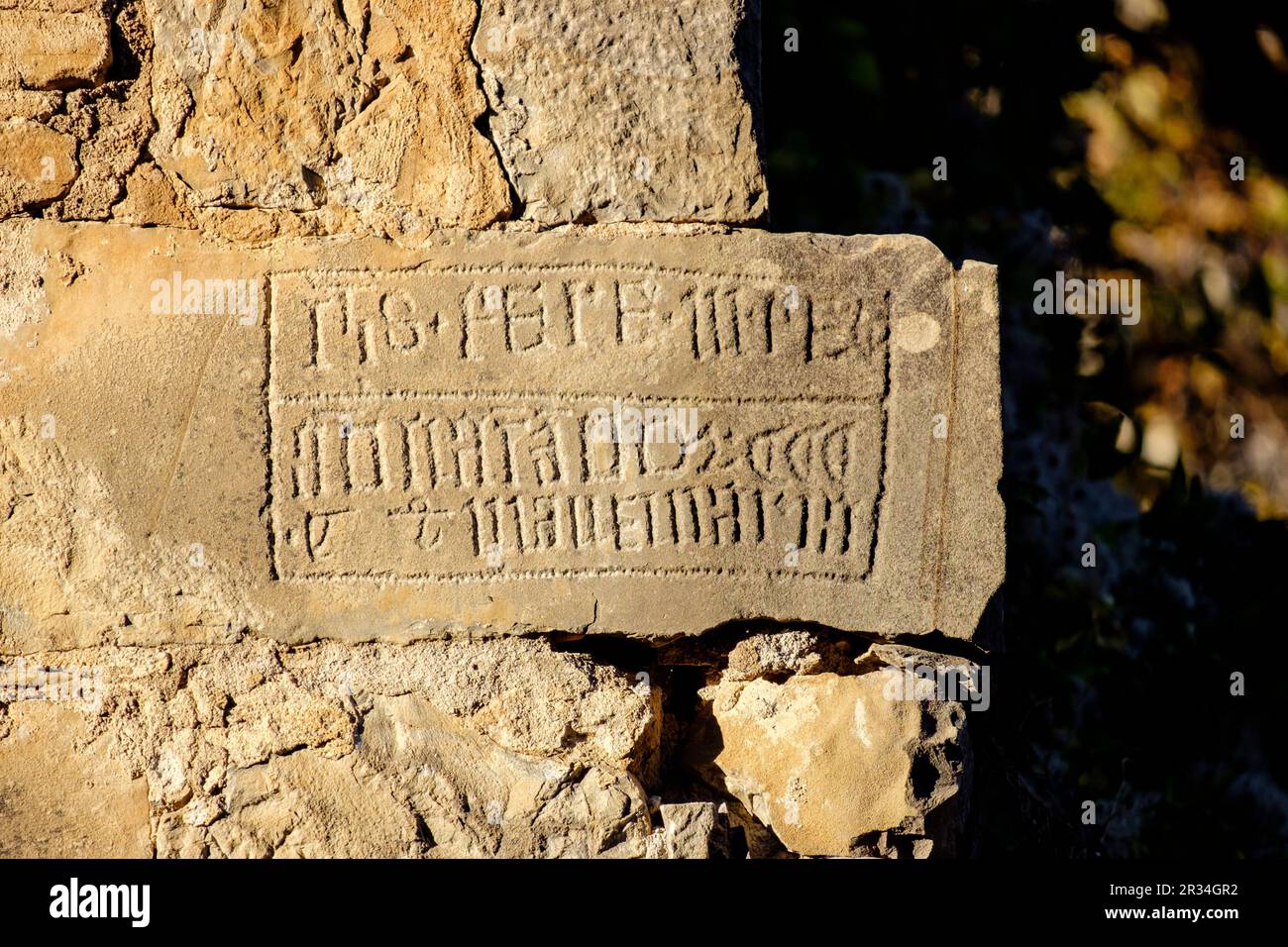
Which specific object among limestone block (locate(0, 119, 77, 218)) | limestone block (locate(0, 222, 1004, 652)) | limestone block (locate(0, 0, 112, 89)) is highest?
limestone block (locate(0, 0, 112, 89))

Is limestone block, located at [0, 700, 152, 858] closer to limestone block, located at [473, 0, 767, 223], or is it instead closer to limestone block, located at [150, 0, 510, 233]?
limestone block, located at [150, 0, 510, 233]

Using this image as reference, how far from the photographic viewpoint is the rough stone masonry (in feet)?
8.50

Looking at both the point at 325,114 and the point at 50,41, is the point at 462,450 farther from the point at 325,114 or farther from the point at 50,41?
the point at 50,41

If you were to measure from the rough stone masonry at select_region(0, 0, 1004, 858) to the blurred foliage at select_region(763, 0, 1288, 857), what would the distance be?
1238 millimetres

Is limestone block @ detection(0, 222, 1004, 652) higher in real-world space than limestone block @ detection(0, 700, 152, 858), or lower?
higher

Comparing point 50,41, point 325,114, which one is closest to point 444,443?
point 325,114

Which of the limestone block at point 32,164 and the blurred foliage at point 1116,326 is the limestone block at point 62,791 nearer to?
the limestone block at point 32,164

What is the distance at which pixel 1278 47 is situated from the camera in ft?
14.4

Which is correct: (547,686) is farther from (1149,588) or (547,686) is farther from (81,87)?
(1149,588)

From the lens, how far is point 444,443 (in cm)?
260

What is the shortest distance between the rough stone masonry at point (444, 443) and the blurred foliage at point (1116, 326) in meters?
1.24

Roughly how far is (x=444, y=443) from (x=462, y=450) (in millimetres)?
34

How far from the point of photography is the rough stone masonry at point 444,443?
2592 millimetres

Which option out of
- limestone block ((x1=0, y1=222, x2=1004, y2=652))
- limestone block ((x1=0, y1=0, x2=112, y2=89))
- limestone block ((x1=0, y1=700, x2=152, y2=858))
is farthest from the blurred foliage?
limestone block ((x1=0, y1=700, x2=152, y2=858))
